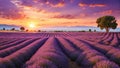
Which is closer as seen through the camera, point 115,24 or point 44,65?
point 44,65

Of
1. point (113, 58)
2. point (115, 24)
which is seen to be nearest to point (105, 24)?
point (115, 24)

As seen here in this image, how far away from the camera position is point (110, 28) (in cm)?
8088

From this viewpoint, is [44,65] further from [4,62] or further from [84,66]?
[84,66]

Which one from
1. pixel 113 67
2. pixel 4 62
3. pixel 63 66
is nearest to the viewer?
pixel 113 67

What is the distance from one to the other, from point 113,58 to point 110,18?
67690 mm

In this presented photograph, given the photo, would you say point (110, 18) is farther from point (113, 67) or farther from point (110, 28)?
point (113, 67)

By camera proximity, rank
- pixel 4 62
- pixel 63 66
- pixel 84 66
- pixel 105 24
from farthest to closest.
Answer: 1. pixel 105 24
2. pixel 84 66
3. pixel 63 66
4. pixel 4 62

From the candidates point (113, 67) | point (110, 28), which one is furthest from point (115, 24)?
point (113, 67)

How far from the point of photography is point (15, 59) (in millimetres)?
12961

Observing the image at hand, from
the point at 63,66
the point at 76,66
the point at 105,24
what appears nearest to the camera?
the point at 63,66

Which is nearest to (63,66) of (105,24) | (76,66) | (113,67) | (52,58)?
(52,58)

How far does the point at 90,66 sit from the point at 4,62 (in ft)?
11.2

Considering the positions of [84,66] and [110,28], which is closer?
[84,66]

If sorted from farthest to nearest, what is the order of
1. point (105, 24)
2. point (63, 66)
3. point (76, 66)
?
point (105, 24)
point (76, 66)
point (63, 66)
